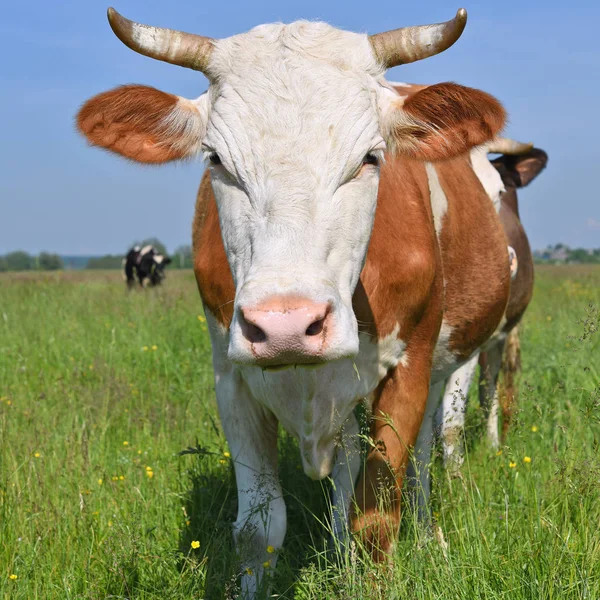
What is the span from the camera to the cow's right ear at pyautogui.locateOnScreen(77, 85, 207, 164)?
3.11 meters

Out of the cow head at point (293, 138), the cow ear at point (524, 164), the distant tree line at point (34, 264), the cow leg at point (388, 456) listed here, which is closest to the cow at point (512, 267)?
the cow ear at point (524, 164)

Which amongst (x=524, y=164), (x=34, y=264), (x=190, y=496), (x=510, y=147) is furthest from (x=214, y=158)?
(x=34, y=264)

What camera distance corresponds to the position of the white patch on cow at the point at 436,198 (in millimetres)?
4180

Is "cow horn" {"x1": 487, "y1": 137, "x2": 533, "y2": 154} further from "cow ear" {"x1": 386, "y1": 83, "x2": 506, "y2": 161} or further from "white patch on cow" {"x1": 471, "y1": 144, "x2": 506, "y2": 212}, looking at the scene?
"cow ear" {"x1": 386, "y1": 83, "x2": 506, "y2": 161}

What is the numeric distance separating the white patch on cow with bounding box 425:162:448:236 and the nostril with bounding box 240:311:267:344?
190cm

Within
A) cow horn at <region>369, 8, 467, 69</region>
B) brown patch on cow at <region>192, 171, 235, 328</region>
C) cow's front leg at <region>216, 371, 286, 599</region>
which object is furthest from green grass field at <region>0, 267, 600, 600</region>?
cow horn at <region>369, 8, 467, 69</region>

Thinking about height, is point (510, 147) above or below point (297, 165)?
above

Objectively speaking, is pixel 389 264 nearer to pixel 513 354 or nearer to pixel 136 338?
pixel 513 354

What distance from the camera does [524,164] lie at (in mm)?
7238

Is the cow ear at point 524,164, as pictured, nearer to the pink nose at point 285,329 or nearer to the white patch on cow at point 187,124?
the white patch on cow at point 187,124

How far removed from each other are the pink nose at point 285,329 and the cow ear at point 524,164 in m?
5.27

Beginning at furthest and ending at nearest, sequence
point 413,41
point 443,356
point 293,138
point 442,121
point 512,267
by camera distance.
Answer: point 512,267
point 443,356
point 442,121
point 413,41
point 293,138

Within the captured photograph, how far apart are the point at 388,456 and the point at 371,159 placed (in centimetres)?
122

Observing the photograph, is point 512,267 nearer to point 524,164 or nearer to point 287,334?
point 524,164
